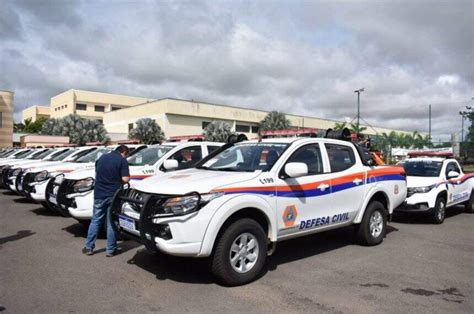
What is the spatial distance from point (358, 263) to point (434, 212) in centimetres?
425

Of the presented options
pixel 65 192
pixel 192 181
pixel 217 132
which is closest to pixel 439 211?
pixel 192 181

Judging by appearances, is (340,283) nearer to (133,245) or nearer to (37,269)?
(133,245)

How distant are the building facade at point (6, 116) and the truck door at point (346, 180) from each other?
1825 inches

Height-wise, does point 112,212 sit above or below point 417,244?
above

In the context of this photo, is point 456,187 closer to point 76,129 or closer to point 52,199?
point 52,199

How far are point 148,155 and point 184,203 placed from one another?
440 centimetres

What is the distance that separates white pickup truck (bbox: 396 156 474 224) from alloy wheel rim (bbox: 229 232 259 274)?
5.60 m

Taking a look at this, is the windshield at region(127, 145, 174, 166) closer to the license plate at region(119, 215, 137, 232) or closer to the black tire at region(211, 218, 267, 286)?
Answer: the license plate at region(119, 215, 137, 232)

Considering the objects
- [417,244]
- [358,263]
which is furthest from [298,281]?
[417,244]

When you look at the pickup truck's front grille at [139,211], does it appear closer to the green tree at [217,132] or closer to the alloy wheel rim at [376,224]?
the alloy wheel rim at [376,224]

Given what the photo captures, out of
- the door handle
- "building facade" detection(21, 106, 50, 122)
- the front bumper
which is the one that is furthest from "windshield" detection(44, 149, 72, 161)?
"building facade" detection(21, 106, 50, 122)

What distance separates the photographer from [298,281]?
16.8ft

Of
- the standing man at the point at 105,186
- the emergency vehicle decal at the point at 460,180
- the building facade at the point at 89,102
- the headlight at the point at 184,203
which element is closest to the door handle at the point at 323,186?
the headlight at the point at 184,203

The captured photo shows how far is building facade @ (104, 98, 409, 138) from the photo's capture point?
171 ft
